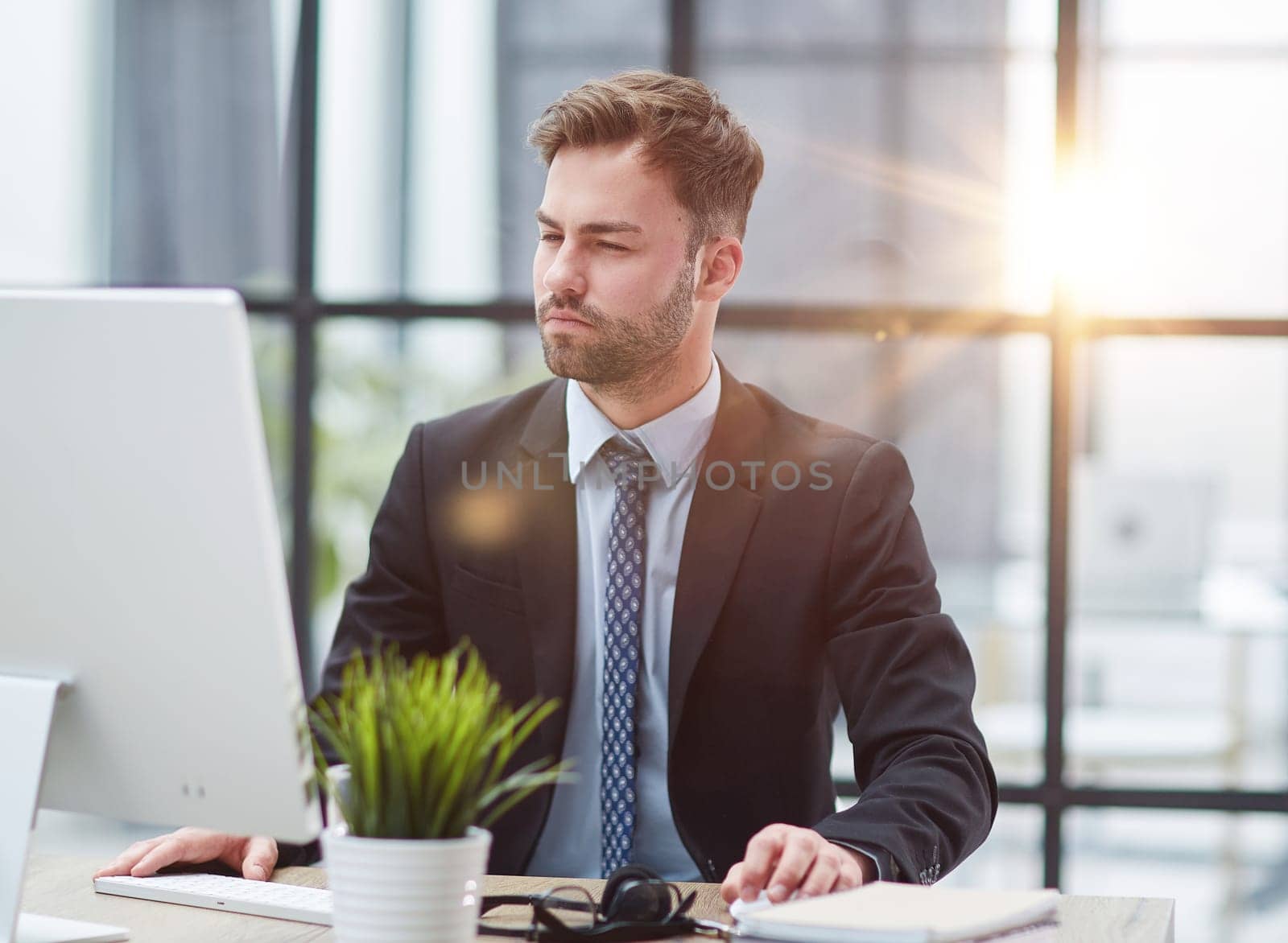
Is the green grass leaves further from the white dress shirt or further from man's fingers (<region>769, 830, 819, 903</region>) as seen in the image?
the white dress shirt

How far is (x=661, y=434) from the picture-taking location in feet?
6.60

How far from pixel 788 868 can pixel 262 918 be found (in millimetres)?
542

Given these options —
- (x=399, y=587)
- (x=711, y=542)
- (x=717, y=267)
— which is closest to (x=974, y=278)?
(x=717, y=267)

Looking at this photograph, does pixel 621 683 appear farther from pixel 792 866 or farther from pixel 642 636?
pixel 792 866

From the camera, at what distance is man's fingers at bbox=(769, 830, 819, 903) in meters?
1.30

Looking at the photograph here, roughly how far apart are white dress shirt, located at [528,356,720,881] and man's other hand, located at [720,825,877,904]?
22.1 inches

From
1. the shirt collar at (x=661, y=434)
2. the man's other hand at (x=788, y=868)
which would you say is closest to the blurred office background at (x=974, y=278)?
the shirt collar at (x=661, y=434)

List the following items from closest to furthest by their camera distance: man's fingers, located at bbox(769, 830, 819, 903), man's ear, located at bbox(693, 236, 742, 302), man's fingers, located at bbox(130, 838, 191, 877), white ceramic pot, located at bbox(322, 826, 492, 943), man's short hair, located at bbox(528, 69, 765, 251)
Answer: white ceramic pot, located at bbox(322, 826, 492, 943) → man's fingers, located at bbox(769, 830, 819, 903) → man's fingers, located at bbox(130, 838, 191, 877) → man's short hair, located at bbox(528, 69, 765, 251) → man's ear, located at bbox(693, 236, 742, 302)

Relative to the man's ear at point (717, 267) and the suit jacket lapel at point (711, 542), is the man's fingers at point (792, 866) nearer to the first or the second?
the suit jacket lapel at point (711, 542)

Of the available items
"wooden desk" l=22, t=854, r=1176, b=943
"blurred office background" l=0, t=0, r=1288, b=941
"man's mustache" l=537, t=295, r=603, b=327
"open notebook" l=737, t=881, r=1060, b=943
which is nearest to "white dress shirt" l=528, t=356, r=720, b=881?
"man's mustache" l=537, t=295, r=603, b=327

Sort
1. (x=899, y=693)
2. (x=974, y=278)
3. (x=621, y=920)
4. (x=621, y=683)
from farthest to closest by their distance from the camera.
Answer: (x=974, y=278) < (x=621, y=683) < (x=899, y=693) < (x=621, y=920)

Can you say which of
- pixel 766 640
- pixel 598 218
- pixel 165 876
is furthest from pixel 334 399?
pixel 165 876

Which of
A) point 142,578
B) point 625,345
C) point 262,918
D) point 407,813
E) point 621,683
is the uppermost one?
point 625,345

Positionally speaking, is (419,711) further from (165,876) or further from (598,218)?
(598,218)
